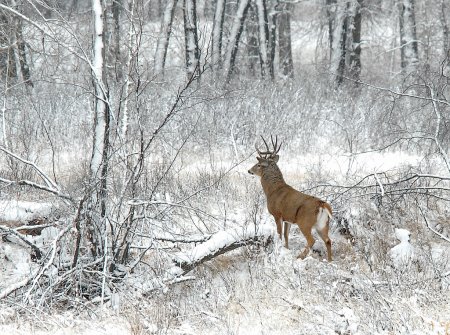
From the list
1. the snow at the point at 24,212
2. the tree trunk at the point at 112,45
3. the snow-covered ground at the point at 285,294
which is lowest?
the snow-covered ground at the point at 285,294

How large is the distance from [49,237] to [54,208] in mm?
604

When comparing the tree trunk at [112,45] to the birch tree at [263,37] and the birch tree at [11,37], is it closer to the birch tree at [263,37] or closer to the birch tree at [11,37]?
the birch tree at [11,37]

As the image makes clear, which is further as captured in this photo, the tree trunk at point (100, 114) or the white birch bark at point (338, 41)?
the white birch bark at point (338, 41)

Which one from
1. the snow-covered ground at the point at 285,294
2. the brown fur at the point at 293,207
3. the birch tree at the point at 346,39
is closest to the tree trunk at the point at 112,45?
the brown fur at the point at 293,207

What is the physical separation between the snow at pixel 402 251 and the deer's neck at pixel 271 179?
1.47 metres

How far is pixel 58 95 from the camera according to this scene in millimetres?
13172

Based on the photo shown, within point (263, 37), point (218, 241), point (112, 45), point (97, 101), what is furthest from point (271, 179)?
point (263, 37)

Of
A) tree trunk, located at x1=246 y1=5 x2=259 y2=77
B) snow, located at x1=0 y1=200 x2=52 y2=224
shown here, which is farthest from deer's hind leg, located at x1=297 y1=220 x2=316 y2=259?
tree trunk, located at x1=246 y1=5 x2=259 y2=77

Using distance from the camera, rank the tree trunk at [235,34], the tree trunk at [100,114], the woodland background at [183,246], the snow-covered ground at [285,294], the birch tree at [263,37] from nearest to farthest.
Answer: the snow-covered ground at [285,294], the woodland background at [183,246], the tree trunk at [100,114], the tree trunk at [235,34], the birch tree at [263,37]

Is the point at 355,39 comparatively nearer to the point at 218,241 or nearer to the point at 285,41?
the point at 285,41

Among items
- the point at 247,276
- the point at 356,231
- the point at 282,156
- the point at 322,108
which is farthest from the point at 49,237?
the point at 322,108

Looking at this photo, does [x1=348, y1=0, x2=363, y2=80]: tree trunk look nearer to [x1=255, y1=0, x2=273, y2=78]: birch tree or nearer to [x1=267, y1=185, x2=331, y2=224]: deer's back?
[x1=255, y1=0, x2=273, y2=78]: birch tree

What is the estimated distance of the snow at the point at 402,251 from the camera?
4578 mm

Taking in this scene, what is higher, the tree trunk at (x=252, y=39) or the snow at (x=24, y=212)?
the tree trunk at (x=252, y=39)
